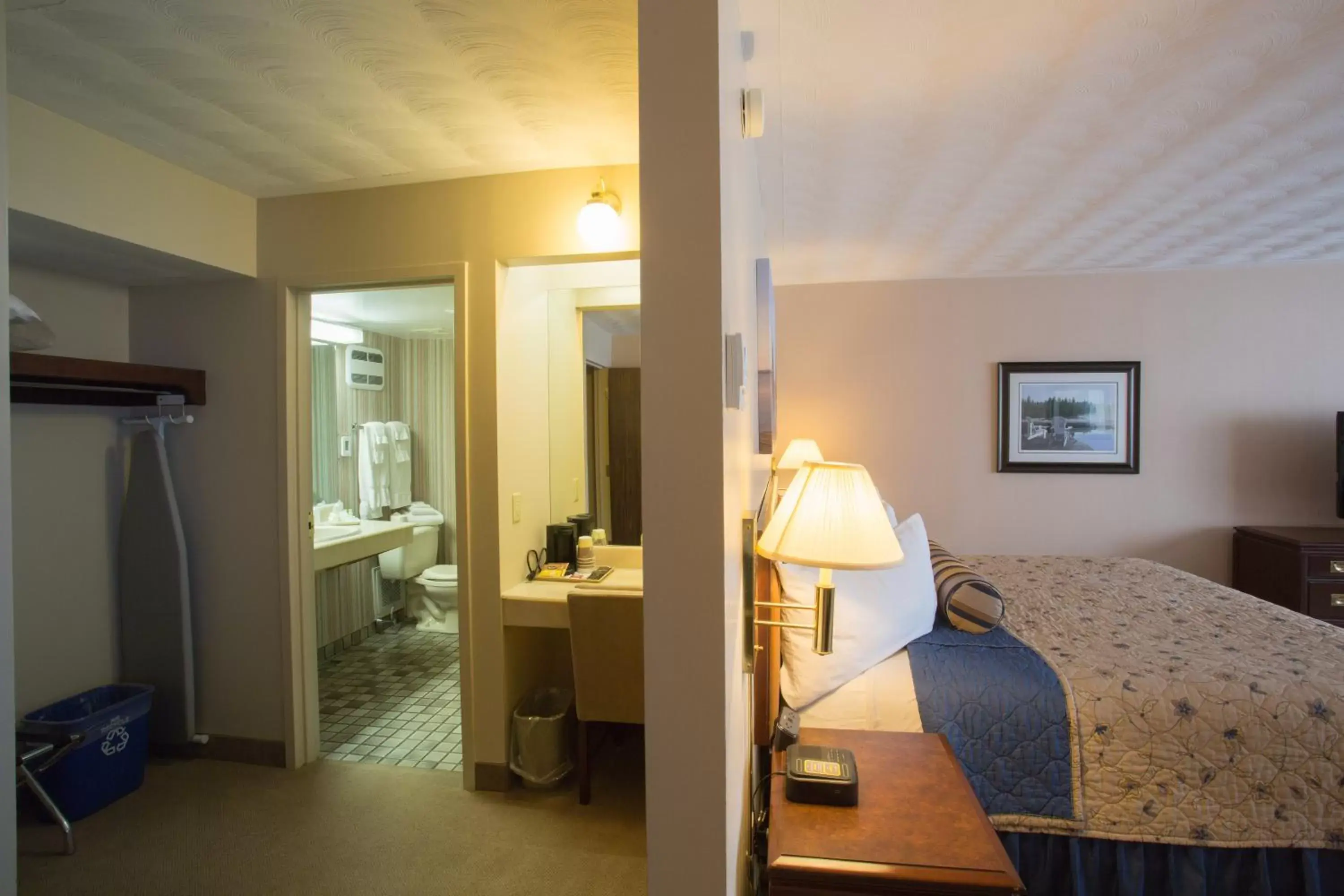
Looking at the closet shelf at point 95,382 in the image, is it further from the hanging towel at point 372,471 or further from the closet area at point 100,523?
the hanging towel at point 372,471

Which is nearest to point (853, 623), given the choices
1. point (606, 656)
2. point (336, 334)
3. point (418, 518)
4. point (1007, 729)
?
point (1007, 729)

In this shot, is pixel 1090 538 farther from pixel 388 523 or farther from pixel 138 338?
pixel 138 338

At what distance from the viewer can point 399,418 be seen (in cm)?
452

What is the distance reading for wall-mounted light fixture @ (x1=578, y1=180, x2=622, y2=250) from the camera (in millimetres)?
2121

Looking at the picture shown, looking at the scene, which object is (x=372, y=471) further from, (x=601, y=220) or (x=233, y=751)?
(x=601, y=220)

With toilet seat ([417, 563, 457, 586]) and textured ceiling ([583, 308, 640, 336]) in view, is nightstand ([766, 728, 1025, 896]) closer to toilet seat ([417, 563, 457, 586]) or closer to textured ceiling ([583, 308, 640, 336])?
textured ceiling ([583, 308, 640, 336])

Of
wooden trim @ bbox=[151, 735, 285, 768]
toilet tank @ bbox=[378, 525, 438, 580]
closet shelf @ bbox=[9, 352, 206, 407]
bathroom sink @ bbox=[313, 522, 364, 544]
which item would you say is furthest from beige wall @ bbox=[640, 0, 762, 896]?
toilet tank @ bbox=[378, 525, 438, 580]

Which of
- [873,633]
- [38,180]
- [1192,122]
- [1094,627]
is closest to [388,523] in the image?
[38,180]

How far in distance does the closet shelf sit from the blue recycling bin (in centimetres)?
120

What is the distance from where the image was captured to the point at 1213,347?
12.0ft

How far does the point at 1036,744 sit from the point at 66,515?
366 centimetres

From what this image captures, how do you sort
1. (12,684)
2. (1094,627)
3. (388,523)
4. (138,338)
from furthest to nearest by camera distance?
(388,523)
(138,338)
(1094,627)
(12,684)

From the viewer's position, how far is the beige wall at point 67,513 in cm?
228

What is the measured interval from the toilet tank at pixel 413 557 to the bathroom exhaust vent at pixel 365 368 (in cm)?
112
